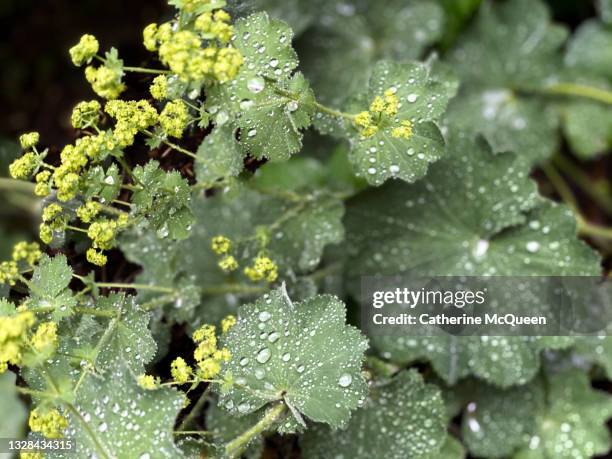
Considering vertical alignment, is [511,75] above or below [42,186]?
below

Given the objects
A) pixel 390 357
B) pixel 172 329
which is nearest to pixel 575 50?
pixel 390 357

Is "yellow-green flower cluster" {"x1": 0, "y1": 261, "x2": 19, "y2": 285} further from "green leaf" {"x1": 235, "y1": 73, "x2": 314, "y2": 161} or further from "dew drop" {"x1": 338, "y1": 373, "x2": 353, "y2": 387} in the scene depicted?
"dew drop" {"x1": 338, "y1": 373, "x2": 353, "y2": 387}

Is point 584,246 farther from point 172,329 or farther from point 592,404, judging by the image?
point 172,329

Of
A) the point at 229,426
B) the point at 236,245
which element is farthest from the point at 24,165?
the point at 229,426

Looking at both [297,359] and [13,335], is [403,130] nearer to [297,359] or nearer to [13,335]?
[297,359]

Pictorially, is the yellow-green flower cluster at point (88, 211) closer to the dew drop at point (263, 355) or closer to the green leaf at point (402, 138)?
the dew drop at point (263, 355)

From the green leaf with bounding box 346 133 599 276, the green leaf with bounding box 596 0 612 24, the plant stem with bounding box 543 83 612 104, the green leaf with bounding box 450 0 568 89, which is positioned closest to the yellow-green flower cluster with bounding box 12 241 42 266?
the green leaf with bounding box 346 133 599 276
